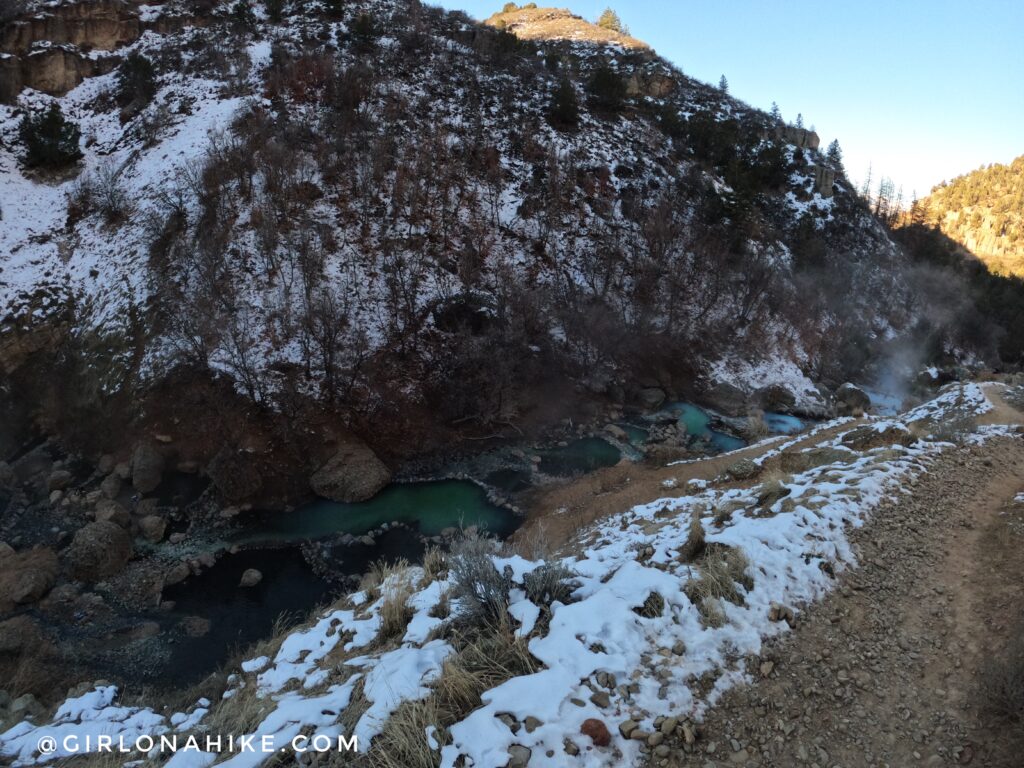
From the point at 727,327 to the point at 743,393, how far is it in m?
5.88

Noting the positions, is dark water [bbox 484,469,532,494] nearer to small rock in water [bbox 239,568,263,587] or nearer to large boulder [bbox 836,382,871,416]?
small rock in water [bbox 239,568,263,587]

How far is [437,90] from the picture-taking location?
3312cm

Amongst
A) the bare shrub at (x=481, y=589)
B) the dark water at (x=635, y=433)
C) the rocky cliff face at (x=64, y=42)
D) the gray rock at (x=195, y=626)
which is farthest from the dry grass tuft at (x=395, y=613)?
the rocky cliff face at (x=64, y=42)

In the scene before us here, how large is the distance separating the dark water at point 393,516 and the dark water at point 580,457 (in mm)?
3168

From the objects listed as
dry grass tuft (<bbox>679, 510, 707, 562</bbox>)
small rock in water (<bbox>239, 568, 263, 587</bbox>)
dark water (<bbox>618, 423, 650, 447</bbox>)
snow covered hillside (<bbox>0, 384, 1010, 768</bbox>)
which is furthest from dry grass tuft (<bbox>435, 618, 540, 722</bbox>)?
dark water (<bbox>618, 423, 650, 447</bbox>)

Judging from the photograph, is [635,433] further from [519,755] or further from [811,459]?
[519,755]

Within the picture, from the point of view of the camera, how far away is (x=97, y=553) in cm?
1238

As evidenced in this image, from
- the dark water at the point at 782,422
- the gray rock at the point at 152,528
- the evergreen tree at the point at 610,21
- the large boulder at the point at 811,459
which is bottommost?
the gray rock at the point at 152,528

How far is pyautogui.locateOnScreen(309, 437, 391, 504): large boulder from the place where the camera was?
16781mm

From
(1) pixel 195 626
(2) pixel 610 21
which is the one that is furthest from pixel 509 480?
(2) pixel 610 21

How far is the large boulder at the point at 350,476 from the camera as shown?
16781 millimetres

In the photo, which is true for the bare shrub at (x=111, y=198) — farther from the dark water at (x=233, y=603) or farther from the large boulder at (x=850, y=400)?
the large boulder at (x=850, y=400)

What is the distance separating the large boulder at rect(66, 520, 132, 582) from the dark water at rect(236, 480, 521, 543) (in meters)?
2.81

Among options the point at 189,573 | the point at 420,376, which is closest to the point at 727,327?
the point at 420,376
